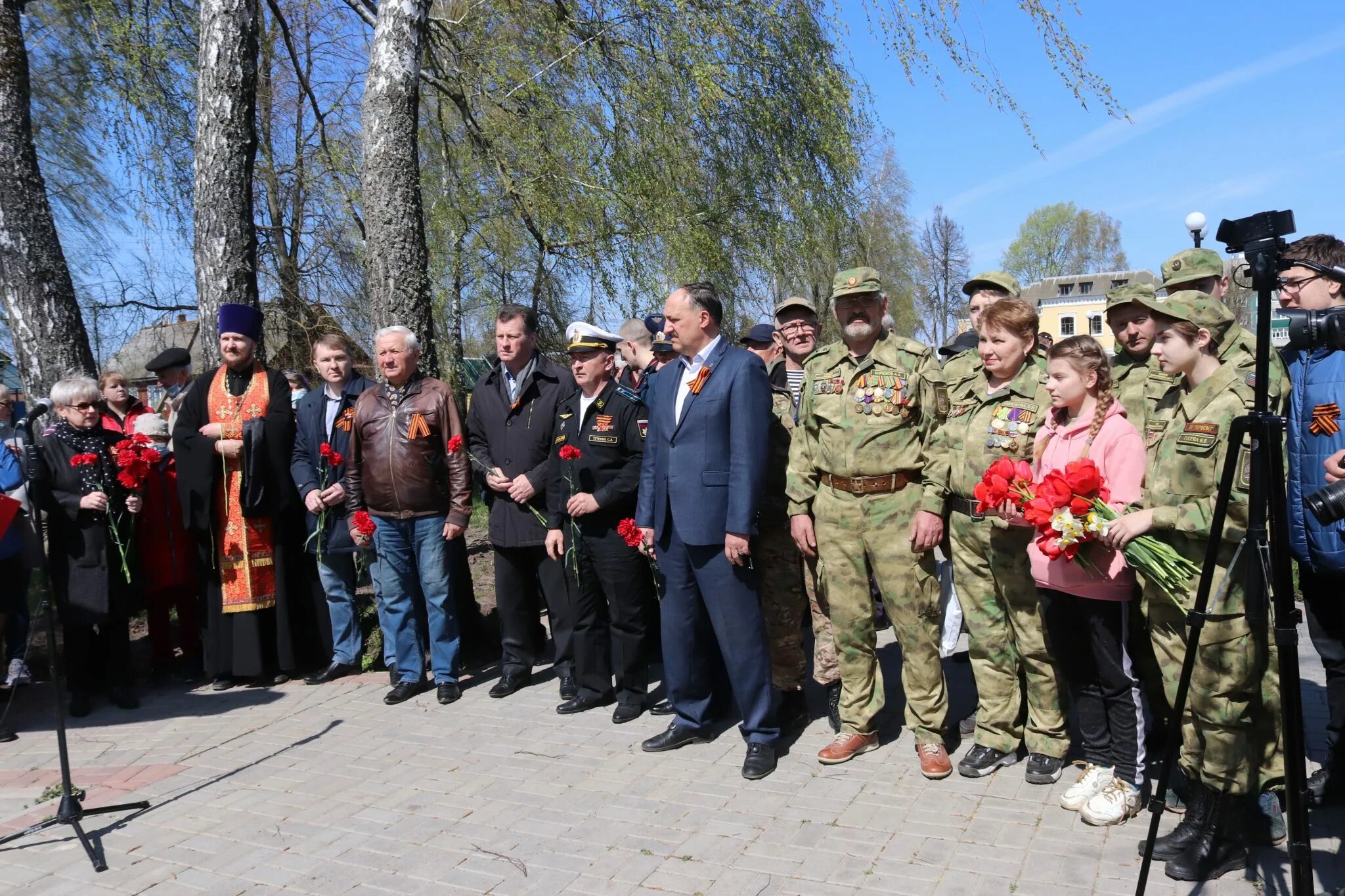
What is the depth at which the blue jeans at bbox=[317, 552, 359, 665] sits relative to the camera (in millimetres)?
6684

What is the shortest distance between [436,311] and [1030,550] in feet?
37.8

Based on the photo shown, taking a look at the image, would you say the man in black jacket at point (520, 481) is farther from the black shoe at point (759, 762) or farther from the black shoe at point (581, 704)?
the black shoe at point (759, 762)

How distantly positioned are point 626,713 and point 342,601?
2260 mm

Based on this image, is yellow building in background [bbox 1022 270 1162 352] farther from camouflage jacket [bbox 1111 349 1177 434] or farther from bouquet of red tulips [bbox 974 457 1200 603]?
bouquet of red tulips [bbox 974 457 1200 603]

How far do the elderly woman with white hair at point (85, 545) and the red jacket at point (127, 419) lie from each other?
0.09 meters

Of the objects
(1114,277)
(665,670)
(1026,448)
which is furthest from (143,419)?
(1114,277)

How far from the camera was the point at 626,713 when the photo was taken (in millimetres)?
5648

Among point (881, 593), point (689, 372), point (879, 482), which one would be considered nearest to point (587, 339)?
point (689, 372)

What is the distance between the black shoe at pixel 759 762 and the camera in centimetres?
470

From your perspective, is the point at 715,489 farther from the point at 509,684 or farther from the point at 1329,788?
the point at 1329,788

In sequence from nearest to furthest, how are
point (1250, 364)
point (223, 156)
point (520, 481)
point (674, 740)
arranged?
1. point (1250, 364)
2. point (674, 740)
3. point (520, 481)
4. point (223, 156)

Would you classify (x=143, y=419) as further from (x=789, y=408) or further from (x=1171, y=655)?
(x=1171, y=655)

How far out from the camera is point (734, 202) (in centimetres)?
1076

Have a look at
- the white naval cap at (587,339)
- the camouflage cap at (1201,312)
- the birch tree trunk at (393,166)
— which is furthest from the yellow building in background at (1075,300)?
the camouflage cap at (1201,312)
